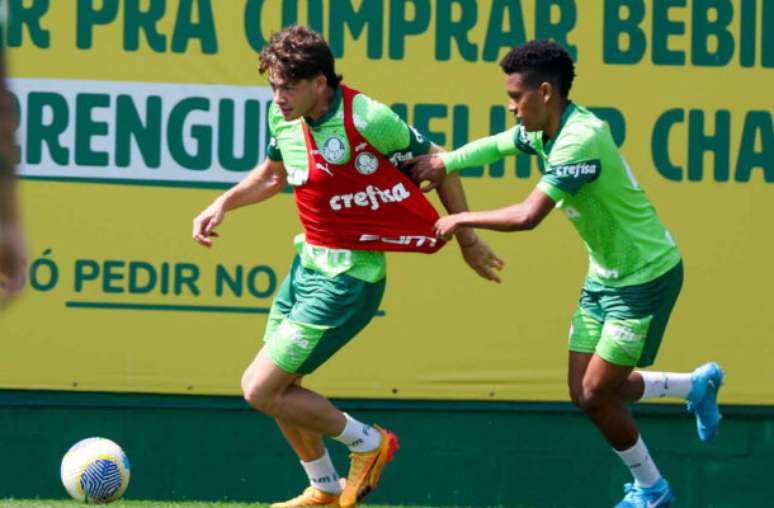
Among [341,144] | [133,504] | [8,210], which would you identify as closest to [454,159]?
[341,144]

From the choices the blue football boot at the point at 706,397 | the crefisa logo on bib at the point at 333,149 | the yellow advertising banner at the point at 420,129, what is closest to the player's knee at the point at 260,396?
the crefisa logo on bib at the point at 333,149

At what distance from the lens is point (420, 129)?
801 centimetres

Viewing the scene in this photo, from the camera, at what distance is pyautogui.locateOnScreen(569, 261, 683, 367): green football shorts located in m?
6.74

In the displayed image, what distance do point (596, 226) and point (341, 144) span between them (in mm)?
1084

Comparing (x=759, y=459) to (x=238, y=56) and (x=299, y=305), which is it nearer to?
(x=299, y=305)

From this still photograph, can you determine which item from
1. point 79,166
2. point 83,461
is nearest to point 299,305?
point 83,461

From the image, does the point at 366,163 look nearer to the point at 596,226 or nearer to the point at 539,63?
the point at 539,63

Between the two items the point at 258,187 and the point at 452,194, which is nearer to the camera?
the point at 452,194

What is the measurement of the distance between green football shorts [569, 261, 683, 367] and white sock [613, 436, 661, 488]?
37cm

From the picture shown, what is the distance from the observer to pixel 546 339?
26.2ft

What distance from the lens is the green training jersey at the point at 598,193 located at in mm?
6453

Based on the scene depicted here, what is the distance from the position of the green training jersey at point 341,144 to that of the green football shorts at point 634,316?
0.94m

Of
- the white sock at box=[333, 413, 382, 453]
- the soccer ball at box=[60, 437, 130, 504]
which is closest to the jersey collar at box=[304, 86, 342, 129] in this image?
the white sock at box=[333, 413, 382, 453]

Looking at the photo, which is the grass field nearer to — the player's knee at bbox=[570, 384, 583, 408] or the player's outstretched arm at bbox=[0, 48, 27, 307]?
the player's knee at bbox=[570, 384, 583, 408]
